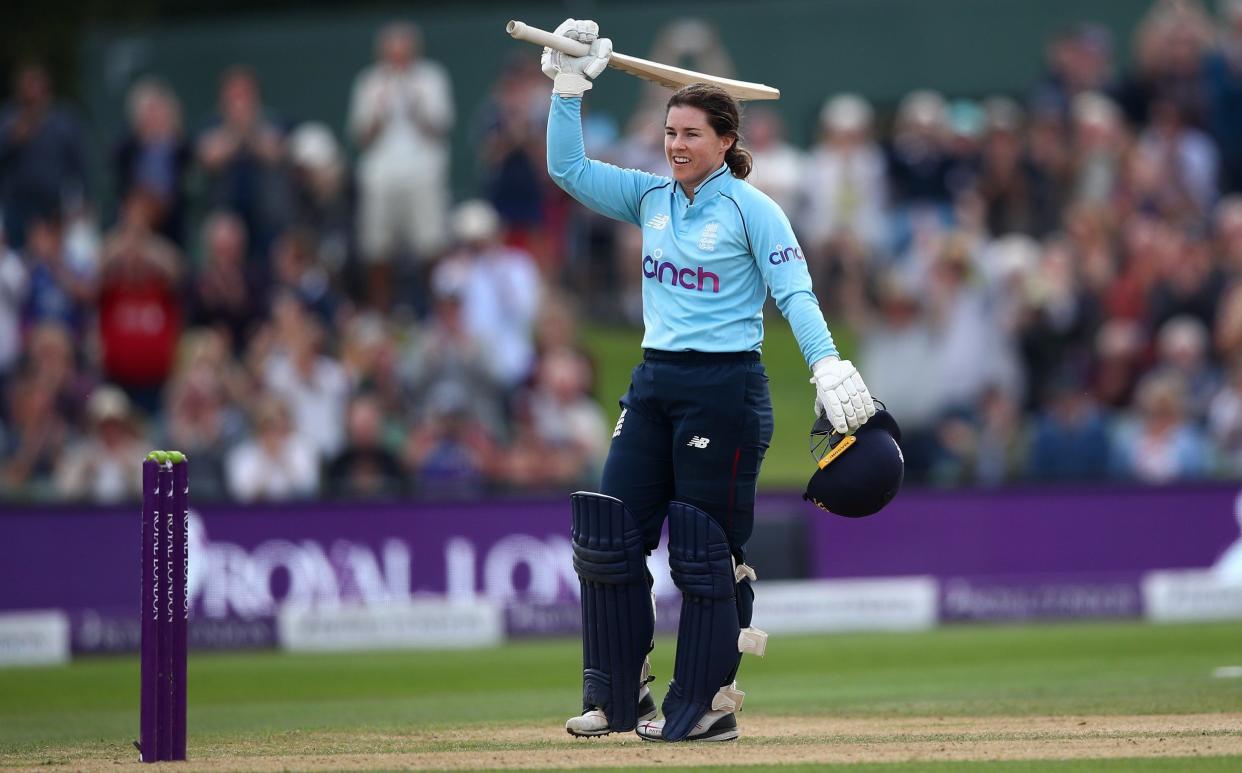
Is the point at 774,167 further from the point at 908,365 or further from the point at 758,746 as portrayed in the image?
the point at 758,746

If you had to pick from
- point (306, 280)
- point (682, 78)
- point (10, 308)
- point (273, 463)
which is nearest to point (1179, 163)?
point (306, 280)

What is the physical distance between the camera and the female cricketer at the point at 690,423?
6375 mm

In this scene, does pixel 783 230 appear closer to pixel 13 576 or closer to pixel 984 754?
pixel 984 754

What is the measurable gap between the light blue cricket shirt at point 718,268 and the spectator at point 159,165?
9.61 meters

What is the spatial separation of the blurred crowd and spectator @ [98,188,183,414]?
0.9 inches

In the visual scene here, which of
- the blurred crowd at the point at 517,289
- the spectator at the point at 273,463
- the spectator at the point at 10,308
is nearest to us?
the spectator at the point at 273,463

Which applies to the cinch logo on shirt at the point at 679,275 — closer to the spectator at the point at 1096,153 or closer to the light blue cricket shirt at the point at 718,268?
the light blue cricket shirt at the point at 718,268

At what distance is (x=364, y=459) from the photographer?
13.2m

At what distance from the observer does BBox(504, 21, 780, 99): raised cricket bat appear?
6.49 metres

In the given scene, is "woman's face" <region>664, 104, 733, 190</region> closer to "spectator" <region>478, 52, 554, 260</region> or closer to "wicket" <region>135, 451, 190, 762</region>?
"wicket" <region>135, 451, 190, 762</region>

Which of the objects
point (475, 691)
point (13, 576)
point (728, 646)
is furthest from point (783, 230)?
point (13, 576)

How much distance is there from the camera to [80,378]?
46.8 feet

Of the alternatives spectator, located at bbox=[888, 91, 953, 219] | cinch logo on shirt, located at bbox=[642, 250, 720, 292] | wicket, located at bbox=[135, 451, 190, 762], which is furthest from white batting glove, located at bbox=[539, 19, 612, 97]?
spectator, located at bbox=[888, 91, 953, 219]

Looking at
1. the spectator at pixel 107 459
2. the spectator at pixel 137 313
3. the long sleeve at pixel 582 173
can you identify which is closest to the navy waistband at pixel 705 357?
the long sleeve at pixel 582 173
